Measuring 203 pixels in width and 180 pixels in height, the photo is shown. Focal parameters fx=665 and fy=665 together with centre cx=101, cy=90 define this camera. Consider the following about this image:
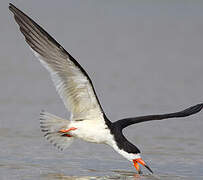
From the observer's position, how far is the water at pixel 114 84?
26.9 ft

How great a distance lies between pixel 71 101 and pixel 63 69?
0.47 metres

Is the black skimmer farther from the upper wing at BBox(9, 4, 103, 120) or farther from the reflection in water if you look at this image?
the reflection in water

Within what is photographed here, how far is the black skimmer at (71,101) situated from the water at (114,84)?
1.20 feet

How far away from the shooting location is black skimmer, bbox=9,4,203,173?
7.27 meters

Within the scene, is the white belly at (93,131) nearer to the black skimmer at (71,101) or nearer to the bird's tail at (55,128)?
the black skimmer at (71,101)

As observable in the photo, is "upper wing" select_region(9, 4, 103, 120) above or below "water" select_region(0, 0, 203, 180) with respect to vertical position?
above

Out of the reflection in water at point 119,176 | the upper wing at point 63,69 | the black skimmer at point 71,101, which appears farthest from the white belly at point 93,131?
the reflection in water at point 119,176

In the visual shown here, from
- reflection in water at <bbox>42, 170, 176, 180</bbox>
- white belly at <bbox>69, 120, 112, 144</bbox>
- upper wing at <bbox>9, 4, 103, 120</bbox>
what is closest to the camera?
upper wing at <bbox>9, 4, 103, 120</bbox>

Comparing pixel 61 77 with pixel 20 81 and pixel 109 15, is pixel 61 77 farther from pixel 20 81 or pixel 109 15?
pixel 109 15

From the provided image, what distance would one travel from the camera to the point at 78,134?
25.5 feet

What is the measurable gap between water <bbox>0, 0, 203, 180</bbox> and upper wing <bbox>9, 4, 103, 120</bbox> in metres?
0.80

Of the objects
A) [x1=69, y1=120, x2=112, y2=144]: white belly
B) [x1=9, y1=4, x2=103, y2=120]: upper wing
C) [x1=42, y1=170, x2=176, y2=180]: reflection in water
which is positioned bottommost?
[x1=42, y1=170, x2=176, y2=180]: reflection in water

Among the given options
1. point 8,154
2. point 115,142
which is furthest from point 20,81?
point 115,142

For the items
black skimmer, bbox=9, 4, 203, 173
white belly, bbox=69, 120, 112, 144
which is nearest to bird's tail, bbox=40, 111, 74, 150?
black skimmer, bbox=9, 4, 203, 173
